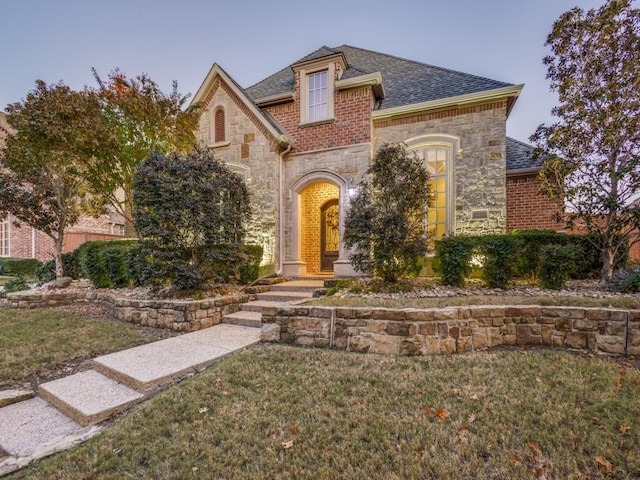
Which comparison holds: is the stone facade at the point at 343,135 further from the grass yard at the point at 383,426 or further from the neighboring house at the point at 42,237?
the neighboring house at the point at 42,237

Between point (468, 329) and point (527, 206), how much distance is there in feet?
19.8

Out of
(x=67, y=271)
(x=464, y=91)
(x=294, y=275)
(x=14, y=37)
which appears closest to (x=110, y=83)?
(x=67, y=271)

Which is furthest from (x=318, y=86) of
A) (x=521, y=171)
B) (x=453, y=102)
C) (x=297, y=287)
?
(x=521, y=171)

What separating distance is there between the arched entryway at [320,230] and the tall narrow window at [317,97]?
230 cm

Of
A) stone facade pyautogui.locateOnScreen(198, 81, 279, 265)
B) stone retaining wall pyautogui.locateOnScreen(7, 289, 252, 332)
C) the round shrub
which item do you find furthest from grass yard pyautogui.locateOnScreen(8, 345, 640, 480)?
stone facade pyautogui.locateOnScreen(198, 81, 279, 265)

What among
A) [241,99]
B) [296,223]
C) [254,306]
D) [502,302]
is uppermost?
[241,99]

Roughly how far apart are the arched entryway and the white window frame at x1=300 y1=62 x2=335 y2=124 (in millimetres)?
2256

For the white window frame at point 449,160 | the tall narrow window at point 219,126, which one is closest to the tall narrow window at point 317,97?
the tall narrow window at point 219,126

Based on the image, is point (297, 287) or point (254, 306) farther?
point (297, 287)

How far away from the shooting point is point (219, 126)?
9203 mm

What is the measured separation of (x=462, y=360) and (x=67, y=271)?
11223mm

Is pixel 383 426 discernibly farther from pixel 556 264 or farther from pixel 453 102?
pixel 453 102

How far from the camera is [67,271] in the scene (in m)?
9.23

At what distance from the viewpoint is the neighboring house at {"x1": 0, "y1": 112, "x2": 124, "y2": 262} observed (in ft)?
47.4
